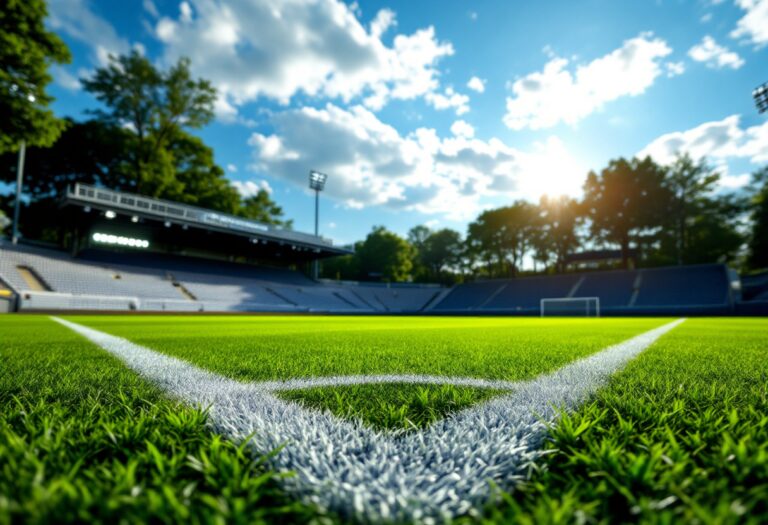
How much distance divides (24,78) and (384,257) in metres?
37.0

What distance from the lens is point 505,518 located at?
2.21 ft

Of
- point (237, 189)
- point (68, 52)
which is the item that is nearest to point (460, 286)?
point (237, 189)

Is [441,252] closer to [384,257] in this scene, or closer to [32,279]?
[384,257]

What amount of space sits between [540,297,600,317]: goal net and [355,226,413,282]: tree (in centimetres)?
2165

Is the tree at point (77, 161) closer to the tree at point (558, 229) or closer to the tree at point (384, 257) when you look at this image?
the tree at point (384, 257)

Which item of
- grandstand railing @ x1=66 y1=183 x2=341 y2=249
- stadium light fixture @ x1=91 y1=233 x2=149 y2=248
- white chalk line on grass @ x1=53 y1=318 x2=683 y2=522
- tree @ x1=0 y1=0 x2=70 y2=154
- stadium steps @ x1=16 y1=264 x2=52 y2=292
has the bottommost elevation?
white chalk line on grass @ x1=53 y1=318 x2=683 y2=522

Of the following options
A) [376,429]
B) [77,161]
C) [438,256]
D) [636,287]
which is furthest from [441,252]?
[376,429]

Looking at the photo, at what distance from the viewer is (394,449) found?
3.33ft

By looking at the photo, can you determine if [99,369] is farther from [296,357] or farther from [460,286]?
[460,286]

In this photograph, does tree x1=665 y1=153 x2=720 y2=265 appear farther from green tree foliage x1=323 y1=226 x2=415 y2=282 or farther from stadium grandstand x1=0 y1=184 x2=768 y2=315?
green tree foliage x1=323 y1=226 x2=415 y2=282

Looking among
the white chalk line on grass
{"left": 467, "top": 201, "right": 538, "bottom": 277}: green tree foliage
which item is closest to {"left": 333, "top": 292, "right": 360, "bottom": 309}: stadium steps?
{"left": 467, "top": 201, "right": 538, "bottom": 277}: green tree foliage

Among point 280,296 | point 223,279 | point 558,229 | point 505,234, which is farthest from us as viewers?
point 505,234

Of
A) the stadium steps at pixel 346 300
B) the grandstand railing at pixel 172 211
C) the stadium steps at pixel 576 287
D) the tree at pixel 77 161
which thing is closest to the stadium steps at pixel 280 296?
the grandstand railing at pixel 172 211

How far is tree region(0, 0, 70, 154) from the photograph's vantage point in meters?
12.4
